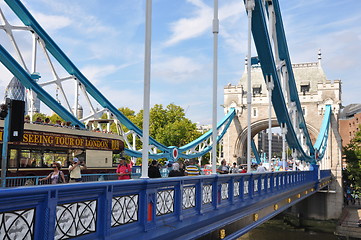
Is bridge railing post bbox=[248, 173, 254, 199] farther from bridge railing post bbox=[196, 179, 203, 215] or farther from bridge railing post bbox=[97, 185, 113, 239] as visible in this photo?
bridge railing post bbox=[97, 185, 113, 239]

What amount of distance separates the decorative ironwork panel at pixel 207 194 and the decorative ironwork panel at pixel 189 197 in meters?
0.49

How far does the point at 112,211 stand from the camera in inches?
180

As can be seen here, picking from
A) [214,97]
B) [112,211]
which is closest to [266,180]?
[214,97]

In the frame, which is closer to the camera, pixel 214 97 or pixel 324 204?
pixel 214 97

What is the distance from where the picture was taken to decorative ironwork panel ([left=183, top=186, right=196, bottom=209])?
658 centimetres

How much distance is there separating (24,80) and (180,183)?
12.3 meters

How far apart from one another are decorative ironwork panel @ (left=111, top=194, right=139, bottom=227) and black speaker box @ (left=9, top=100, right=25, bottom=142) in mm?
1272

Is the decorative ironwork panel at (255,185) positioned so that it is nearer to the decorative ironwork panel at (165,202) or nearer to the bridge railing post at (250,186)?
the bridge railing post at (250,186)

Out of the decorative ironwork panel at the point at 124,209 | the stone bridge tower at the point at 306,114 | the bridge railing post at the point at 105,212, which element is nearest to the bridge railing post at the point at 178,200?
the decorative ironwork panel at the point at 124,209

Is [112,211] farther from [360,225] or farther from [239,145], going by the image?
[239,145]

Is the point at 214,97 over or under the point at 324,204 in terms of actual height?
over

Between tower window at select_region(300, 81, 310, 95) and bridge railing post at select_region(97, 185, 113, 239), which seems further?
tower window at select_region(300, 81, 310, 95)

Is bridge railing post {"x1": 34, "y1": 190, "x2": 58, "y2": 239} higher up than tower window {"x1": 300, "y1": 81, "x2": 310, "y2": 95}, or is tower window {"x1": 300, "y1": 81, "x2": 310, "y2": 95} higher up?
tower window {"x1": 300, "y1": 81, "x2": 310, "y2": 95}

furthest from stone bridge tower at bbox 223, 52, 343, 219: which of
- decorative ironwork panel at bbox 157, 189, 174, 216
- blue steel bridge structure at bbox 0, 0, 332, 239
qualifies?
decorative ironwork panel at bbox 157, 189, 174, 216
